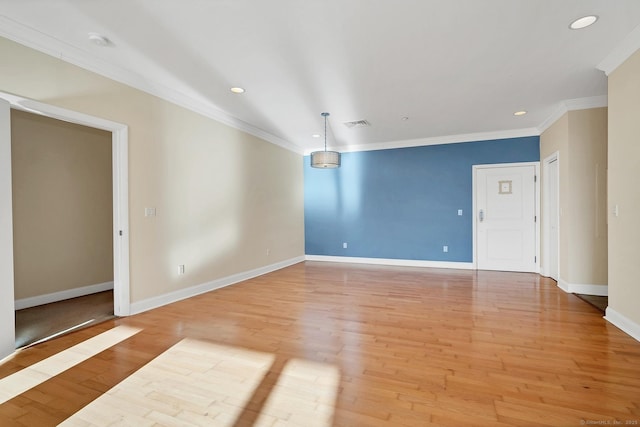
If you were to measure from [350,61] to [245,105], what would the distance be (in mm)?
1907

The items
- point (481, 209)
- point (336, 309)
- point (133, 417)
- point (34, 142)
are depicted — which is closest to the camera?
point (133, 417)

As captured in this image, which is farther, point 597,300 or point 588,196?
point 588,196

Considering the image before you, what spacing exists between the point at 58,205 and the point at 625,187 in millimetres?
6754

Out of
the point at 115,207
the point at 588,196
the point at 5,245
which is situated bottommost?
the point at 5,245

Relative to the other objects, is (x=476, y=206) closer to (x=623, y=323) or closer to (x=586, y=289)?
(x=586, y=289)

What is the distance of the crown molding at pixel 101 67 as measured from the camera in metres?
2.58

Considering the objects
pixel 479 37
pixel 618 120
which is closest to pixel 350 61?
pixel 479 37

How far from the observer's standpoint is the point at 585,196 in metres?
4.34

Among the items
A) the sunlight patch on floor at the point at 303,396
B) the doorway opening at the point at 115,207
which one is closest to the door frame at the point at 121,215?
the doorway opening at the point at 115,207

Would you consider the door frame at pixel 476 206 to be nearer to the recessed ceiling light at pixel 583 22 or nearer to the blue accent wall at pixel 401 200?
the blue accent wall at pixel 401 200

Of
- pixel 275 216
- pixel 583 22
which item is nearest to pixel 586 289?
pixel 583 22

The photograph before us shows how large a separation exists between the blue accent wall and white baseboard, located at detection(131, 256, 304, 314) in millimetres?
1836

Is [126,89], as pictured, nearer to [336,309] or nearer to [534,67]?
[336,309]

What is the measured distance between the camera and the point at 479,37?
2752 mm
